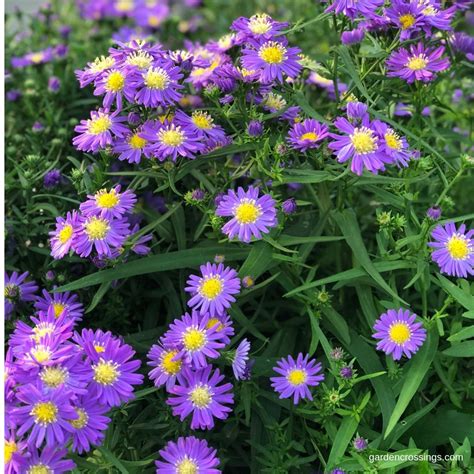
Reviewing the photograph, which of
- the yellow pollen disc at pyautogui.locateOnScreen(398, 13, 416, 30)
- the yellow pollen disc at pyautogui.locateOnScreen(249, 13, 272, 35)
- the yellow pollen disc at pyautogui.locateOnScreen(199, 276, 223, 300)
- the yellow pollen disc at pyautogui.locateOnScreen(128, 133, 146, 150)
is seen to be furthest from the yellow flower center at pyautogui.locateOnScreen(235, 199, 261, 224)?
the yellow pollen disc at pyautogui.locateOnScreen(398, 13, 416, 30)

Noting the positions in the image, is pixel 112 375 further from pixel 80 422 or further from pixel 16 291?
pixel 16 291

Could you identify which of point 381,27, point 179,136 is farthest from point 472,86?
point 179,136

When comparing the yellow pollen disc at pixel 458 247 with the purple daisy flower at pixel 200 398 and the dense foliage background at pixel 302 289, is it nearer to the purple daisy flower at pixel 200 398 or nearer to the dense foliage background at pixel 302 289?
the dense foliage background at pixel 302 289

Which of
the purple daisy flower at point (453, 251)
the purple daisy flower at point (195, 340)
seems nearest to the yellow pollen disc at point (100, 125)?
the purple daisy flower at point (195, 340)

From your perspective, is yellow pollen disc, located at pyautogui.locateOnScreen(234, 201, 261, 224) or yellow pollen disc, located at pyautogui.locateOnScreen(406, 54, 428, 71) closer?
yellow pollen disc, located at pyautogui.locateOnScreen(234, 201, 261, 224)

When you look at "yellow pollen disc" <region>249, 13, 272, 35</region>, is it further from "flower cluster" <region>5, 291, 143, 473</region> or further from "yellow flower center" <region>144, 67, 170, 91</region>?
"flower cluster" <region>5, 291, 143, 473</region>

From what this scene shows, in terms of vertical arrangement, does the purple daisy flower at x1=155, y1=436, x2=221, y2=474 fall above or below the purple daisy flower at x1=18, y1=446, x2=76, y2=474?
above
